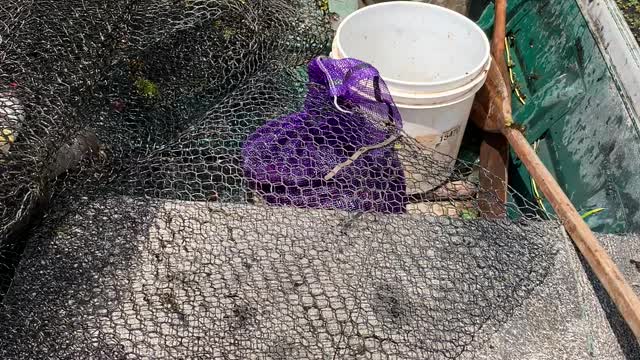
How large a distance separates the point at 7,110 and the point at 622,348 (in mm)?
2016

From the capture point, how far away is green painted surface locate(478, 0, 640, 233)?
221cm

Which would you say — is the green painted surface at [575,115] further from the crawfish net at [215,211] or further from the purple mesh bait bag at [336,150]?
the purple mesh bait bag at [336,150]

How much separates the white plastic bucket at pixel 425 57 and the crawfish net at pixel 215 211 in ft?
0.71

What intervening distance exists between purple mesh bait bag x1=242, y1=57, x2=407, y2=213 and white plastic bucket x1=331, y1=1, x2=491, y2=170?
0.19 meters

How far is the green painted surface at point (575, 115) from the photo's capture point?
2.21 m

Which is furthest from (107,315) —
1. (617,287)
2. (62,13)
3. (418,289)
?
(617,287)

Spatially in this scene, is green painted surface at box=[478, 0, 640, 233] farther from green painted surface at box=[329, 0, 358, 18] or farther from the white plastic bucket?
green painted surface at box=[329, 0, 358, 18]

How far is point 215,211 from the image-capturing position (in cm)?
184

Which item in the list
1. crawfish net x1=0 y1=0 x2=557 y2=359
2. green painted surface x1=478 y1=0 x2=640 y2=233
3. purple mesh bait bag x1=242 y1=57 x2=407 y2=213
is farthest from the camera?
green painted surface x1=478 y1=0 x2=640 y2=233

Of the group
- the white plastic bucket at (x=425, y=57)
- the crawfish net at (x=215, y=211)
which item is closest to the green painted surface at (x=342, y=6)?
the white plastic bucket at (x=425, y=57)

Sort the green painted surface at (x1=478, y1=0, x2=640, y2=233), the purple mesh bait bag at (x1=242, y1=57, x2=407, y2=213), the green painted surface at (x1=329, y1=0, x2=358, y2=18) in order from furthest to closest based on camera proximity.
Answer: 1. the green painted surface at (x1=329, y1=0, x2=358, y2=18)
2. the green painted surface at (x1=478, y1=0, x2=640, y2=233)
3. the purple mesh bait bag at (x1=242, y1=57, x2=407, y2=213)

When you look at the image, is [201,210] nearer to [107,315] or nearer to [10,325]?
[107,315]

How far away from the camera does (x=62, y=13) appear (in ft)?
6.10

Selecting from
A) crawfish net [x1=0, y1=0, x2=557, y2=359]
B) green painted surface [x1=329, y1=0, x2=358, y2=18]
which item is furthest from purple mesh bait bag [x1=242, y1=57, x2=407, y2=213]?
green painted surface [x1=329, y1=0, x2=358, y2=18]
